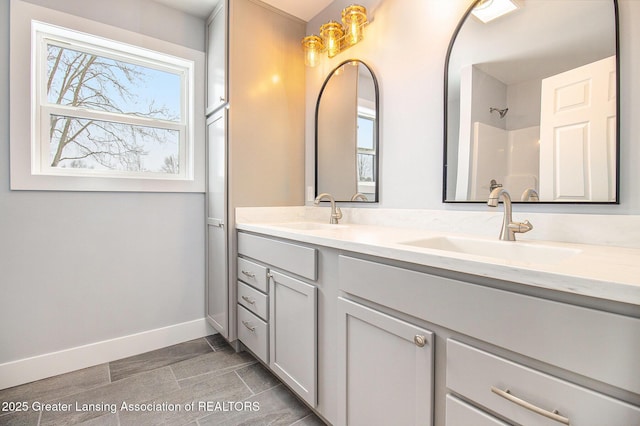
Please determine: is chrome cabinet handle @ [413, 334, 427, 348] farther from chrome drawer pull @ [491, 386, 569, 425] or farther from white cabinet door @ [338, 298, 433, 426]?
chrome drawer pull @ [491, 386, 569, 425]

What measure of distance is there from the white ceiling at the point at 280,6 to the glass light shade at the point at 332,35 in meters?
0.23

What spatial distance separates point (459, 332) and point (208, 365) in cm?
165

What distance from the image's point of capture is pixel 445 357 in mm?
806

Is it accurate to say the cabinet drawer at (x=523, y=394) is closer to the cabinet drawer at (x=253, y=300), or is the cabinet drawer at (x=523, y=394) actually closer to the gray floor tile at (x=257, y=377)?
the cabinet drawer at (x=253, y=300)

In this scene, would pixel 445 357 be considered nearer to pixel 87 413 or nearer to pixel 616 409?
pixel 616 409

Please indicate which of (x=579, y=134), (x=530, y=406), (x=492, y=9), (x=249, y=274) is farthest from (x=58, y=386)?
(x=492, y=9)

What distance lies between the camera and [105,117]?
1.96m

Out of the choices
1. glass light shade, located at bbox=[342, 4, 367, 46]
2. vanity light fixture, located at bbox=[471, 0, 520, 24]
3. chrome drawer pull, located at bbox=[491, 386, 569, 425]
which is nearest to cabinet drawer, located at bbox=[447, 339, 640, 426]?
chrome drawer pull, located at bbox=[491, 386, 569, 425]

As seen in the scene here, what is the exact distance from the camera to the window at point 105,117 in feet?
5.74

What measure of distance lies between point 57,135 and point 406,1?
221cm

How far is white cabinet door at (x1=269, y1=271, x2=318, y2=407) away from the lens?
1.29 metres

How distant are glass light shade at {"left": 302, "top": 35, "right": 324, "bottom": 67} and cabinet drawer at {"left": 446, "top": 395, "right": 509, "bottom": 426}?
2038 millimetres

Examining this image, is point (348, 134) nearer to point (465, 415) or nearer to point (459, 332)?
point (459, 332)

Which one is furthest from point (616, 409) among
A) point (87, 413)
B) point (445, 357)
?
point (87, 413)
